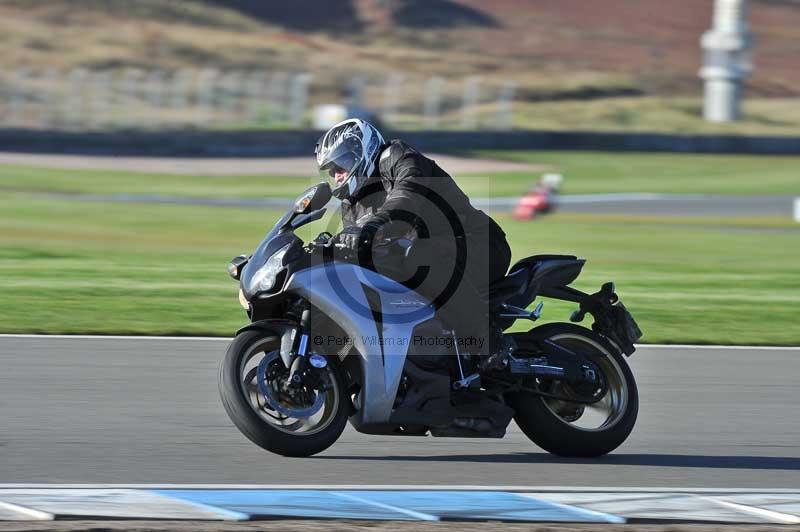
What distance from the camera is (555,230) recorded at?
22875mm

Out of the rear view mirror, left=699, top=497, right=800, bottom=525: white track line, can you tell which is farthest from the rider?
left=699, top=497, right=800, bottom=525: white track line

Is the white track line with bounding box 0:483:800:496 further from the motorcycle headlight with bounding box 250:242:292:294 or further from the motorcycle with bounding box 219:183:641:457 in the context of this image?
the motorcycle headlight with bounding box 250:242:292:294

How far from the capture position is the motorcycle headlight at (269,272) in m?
6.01

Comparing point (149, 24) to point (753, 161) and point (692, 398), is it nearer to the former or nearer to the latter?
point (753, 161)

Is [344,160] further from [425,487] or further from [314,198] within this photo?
[425,487]

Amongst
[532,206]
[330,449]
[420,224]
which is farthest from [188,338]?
[532,206]

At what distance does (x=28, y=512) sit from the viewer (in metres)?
5.17

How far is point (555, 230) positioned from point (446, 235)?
16766mm

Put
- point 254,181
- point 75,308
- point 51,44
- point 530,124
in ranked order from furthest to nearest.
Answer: point 51,44, point 530,124, point 254,181, point 75,308

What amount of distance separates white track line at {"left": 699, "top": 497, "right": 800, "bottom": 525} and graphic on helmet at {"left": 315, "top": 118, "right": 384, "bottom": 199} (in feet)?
6.60

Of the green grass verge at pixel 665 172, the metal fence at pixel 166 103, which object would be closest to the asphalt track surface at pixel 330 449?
the green grass verge at pixel 665 172

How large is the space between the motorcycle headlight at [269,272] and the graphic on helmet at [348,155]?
40cm

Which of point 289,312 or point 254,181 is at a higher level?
point 254,181

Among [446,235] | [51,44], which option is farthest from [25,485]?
[51,44]
